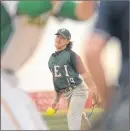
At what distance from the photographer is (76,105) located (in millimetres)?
4883

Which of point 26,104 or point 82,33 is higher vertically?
point 82,33

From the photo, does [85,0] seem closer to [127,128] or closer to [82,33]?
[82,33]

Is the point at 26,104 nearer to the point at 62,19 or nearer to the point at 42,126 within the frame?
the point at 42,126

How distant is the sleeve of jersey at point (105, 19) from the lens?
15.9 feet

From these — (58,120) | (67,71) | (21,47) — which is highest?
(21,47)

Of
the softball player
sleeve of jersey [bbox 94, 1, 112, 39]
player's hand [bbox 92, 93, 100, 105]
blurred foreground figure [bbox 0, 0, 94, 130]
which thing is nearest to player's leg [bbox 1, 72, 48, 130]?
blurred foreground figure [bbox 0, 0, 94, 130]

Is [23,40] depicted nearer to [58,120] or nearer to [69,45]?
[69,45]

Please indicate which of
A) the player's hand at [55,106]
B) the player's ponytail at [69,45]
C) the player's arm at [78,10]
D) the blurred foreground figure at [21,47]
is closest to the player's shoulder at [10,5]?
the blurred foreground figure at [21,47]

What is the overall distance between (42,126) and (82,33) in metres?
0.48

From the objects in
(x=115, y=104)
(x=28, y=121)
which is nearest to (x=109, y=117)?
(x=115, y=104)

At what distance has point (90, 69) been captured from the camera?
16.0ft

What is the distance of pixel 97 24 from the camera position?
485cm

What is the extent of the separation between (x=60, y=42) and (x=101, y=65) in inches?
8.8

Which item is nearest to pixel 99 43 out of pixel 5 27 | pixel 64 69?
→ pixel 64 69
